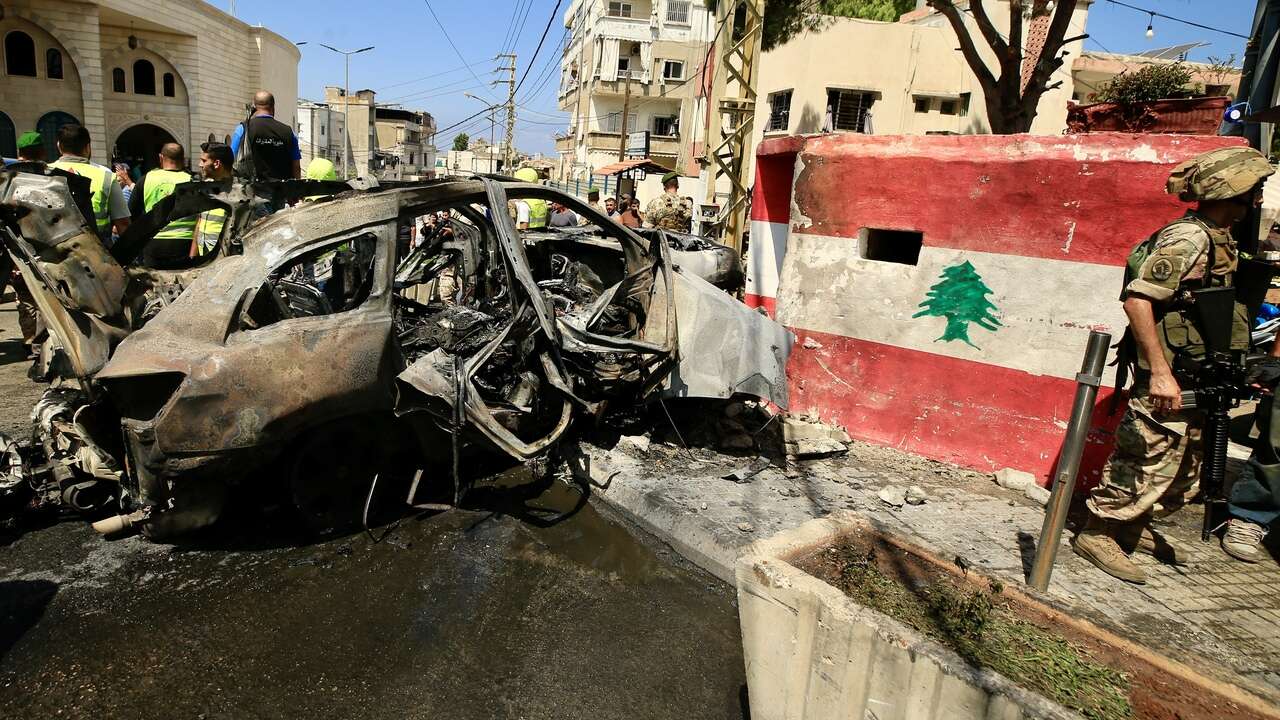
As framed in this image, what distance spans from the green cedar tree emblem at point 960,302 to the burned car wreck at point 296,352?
1.07m

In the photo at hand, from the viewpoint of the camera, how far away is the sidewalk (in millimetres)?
3205

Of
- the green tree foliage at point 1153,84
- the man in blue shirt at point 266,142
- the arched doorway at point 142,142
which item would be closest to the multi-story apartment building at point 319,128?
the arched doorway at point 142,142

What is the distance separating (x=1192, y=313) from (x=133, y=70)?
32487 mm

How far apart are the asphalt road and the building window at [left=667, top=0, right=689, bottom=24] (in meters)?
44.3

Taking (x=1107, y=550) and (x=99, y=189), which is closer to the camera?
(x=1107, y=550)

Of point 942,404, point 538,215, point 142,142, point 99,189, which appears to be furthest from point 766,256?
point 142,142

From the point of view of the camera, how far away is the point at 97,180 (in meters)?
5.66

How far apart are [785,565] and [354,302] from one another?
3343mm

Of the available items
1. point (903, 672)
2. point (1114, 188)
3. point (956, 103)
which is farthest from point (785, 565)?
point (956, 103)

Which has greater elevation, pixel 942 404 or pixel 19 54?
pixel 19 54

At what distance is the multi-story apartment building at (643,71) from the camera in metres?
42.5

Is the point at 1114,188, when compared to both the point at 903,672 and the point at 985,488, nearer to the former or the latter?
the point at 985,488

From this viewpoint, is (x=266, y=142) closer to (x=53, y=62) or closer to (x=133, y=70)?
(x=53, y=62)

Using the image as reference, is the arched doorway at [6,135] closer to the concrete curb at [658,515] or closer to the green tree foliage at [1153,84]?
the concrete curb at [658,515]
